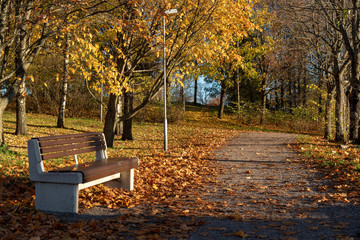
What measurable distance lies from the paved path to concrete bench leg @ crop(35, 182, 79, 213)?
1.81 meters

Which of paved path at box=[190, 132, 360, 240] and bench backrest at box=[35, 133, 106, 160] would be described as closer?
paved path at box=[190, 132, 360, 240]

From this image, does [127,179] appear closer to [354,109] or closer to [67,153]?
[67,153]

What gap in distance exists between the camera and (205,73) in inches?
1050

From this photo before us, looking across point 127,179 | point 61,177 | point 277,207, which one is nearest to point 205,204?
point 277,207

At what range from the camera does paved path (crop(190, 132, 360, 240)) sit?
399cm

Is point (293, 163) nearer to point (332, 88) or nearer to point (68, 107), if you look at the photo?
point (332, 88)

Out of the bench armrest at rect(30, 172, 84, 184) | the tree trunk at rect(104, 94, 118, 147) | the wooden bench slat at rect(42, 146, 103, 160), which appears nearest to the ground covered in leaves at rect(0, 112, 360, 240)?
the bench armrest at rect(30, 172, 84, 184)

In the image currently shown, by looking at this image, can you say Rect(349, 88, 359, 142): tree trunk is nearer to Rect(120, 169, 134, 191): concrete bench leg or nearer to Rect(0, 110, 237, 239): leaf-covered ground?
Rect(0, 110, 237, 239): leaf-covered ground

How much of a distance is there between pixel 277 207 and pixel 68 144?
342cm

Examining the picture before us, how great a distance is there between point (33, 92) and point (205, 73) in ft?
41.8

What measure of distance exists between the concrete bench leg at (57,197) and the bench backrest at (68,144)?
0.43 meters

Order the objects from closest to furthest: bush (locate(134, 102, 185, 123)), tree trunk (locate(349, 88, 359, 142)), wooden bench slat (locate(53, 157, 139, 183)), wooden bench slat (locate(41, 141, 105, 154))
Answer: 1. wooden bench slat (locate(53, 157, 139, 183))
2. wooden bench slat (locate(41, 141, 105, 154))
3. tree trunk (locate(349, 88, 359, 142))
4. bush (locate(134, 102, 185, 123))

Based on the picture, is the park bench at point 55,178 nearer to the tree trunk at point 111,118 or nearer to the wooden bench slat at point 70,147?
the wooden bench slat at point 70,147

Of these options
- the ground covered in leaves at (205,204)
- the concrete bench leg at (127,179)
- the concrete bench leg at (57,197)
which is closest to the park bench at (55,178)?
Answer: the concrete bench leg at (57,197)
